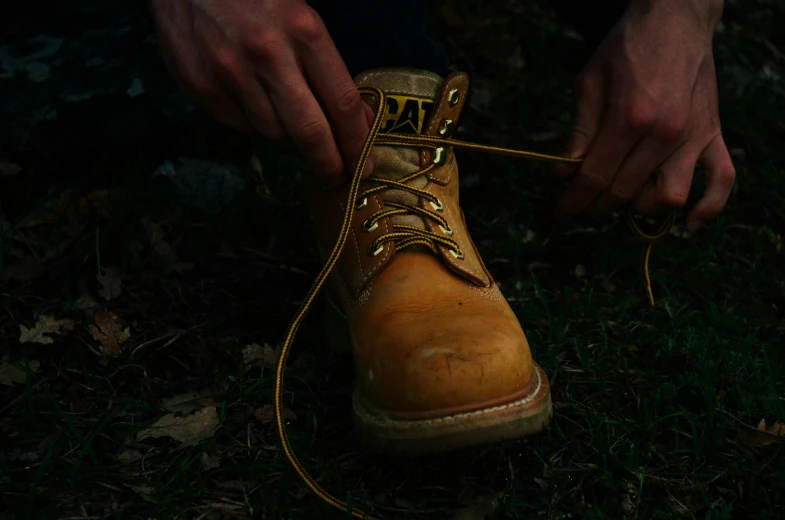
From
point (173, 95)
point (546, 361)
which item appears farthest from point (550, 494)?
point (173, 95)

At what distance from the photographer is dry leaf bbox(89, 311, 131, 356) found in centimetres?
214

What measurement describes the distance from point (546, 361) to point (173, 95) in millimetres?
1735

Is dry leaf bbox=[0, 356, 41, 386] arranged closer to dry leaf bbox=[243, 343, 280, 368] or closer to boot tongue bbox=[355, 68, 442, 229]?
dry leaf bbox=[243, 343, 280, 368]

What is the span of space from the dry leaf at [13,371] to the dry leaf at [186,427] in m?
0.40

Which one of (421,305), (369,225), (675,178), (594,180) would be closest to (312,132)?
(369,225)

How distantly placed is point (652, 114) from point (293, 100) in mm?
1053

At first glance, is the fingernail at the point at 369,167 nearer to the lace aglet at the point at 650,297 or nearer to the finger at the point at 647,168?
the finger at the point at 647,168

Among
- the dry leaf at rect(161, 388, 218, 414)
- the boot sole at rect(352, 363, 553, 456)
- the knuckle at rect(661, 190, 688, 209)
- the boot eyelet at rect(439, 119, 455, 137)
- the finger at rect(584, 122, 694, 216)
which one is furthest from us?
the knuckle at rect(661, 190, 688, 209)

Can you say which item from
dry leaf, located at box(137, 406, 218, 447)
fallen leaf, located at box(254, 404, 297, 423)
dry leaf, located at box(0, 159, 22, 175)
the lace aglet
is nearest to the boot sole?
fallen leaf, located at box(254, 404, 297, 423)

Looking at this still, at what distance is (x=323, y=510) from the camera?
167 centimetres

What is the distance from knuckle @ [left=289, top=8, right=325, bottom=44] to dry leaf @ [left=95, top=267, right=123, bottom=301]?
1117 mm

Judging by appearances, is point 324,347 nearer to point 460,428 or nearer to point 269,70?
point 460,428

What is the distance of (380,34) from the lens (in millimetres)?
2066

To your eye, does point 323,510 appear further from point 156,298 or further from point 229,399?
point 156,298
